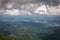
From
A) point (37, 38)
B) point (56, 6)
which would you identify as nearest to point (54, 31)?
point (37, 38)

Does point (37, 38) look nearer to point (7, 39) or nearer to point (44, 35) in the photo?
point (44, 35)

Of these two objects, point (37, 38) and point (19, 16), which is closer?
point (37, 38)

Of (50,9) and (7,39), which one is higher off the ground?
(50,9)

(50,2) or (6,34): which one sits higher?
(50,2)

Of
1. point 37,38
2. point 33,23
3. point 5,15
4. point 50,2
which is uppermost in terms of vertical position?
point 50,2

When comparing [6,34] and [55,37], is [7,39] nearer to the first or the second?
[6,34]

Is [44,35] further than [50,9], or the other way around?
[50,9]

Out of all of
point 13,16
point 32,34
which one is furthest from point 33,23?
point 13,16

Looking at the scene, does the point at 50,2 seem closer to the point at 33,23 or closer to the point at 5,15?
the point at 33,23
